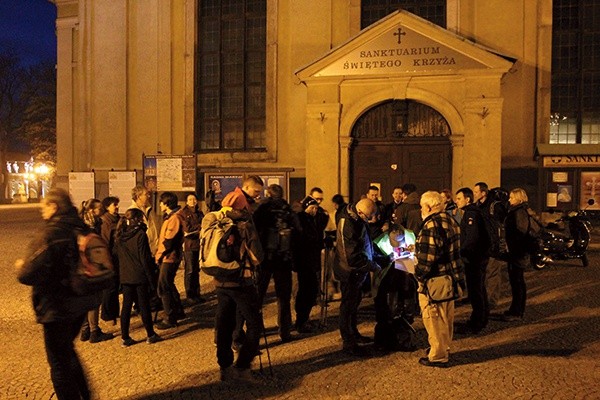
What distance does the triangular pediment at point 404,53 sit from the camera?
593 inches

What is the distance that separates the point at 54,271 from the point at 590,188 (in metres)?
14.7

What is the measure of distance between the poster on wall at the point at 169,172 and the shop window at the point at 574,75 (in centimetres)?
1061

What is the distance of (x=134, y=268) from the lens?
22.3 feet

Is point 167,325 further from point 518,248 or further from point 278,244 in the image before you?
point 518,248

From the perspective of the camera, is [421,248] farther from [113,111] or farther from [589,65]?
[113,111]

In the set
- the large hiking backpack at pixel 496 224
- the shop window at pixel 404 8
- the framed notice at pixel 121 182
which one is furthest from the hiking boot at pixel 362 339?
the shop window at pixel 404 8

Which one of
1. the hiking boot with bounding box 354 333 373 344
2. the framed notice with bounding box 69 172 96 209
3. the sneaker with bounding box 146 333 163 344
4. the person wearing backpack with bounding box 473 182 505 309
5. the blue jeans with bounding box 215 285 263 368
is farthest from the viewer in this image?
the framed notice with bounding box 69 172 96 209

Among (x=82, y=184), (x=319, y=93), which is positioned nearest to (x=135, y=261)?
(x=319, y=93)

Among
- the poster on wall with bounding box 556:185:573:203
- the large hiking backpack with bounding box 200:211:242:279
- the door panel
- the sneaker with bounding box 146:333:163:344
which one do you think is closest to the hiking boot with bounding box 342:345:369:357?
the large hiking backpack with bounding box 200:211:242:279

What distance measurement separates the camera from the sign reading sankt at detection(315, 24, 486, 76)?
15.2m

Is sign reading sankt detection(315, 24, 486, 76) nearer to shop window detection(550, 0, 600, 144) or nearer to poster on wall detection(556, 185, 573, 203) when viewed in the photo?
shop window detection(550, 0, 600, 144)

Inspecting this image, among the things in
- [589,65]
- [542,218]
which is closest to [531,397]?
[542,218]

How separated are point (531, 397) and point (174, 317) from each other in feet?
14.8

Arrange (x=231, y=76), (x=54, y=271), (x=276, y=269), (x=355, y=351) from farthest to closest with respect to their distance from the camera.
Answer: (x=231, y=76)
(x=276, y=269)
(x=355, y=351)
(x=54, y=271)
